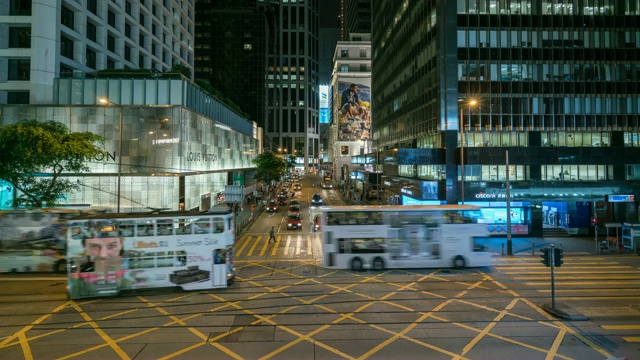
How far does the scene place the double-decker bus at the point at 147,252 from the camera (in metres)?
16.7

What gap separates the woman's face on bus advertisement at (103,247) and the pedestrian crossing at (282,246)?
10125mm

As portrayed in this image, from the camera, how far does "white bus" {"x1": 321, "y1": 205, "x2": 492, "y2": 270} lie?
70.3 ft

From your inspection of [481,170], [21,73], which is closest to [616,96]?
[481,170]

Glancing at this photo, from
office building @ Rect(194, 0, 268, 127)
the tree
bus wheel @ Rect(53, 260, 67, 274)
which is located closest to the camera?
bus wheel @ Rect(53, 260, 67, 274)

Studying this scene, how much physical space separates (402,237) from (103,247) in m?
15.5

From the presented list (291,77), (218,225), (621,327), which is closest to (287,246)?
(218,225)

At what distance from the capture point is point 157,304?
16.1 metres

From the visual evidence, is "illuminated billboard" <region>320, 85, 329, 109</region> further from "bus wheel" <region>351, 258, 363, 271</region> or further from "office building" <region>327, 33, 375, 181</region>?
"bus wheel" <region>351, 258, 363, 271</region>

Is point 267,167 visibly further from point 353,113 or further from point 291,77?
point 291,77

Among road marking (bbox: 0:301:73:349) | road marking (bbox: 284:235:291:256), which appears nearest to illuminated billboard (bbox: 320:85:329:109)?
road marking (bbox: 284:235:291:256)

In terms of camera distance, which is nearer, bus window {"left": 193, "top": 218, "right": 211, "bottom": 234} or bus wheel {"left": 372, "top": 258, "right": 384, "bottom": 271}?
bus window {"left": 193, "top": 218, "right": 211, "bottom": 234}

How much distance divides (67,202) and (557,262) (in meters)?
38.6

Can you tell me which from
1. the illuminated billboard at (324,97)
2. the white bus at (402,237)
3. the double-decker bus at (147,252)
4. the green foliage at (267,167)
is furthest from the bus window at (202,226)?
the illuminated billboard at (324,97)

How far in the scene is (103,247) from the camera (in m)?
16.7
